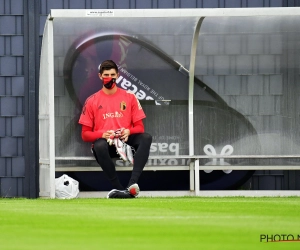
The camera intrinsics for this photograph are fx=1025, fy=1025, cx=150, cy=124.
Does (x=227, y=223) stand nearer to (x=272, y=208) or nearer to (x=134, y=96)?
(x=272, y=208)

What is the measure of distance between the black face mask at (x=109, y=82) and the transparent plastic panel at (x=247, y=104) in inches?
43.2

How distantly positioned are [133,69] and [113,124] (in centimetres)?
88

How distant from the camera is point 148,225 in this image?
6.57 meters

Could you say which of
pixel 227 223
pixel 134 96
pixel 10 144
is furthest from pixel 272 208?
pixel 10 144

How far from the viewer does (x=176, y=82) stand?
452 inches

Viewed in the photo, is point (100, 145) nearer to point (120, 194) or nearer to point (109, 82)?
point (120, 194)

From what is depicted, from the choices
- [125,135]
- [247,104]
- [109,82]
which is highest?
[109,82]

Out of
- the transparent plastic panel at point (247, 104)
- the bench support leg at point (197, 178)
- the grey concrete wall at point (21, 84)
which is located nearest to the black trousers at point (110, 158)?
the bench support leg at point (197, 178)

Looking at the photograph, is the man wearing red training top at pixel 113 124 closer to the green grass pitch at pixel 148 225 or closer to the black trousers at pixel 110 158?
the black trousers at pixel 110 158

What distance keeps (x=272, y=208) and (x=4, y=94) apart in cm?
468

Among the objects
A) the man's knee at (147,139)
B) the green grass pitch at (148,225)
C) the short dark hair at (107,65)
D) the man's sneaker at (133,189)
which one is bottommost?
the green grass pitch at (148,225)

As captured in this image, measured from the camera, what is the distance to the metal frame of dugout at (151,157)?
10656 mm

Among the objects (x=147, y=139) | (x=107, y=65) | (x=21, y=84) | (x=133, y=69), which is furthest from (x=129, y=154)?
(x=21, y=84)

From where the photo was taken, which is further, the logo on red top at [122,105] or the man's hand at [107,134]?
the logo on red top at [122,105]
